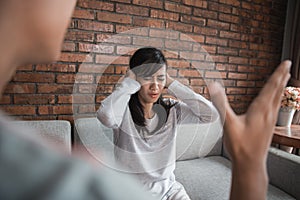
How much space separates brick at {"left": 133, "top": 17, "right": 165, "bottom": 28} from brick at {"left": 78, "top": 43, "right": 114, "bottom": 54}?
0.94 feet

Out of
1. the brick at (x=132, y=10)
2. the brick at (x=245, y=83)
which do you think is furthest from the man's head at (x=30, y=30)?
the brick at (x=245, y=83)

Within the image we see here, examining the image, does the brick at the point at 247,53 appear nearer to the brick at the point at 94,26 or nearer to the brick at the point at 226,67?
the brick at the point at 226,67

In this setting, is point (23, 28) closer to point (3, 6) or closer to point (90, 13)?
point (3, 6)

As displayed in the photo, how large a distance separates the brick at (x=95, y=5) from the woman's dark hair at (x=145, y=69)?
0.65 m

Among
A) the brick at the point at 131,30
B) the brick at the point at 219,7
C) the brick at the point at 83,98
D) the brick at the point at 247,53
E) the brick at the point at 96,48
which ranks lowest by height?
the brick at the point at 83,98

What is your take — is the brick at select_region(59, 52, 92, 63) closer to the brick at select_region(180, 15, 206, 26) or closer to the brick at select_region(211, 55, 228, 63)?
the brick at select_region(180, 15, 206, 26)

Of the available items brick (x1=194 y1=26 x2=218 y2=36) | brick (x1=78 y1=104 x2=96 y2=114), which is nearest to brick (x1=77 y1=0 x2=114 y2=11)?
brick (x1=78 y1=104 x2=96 y2=114)

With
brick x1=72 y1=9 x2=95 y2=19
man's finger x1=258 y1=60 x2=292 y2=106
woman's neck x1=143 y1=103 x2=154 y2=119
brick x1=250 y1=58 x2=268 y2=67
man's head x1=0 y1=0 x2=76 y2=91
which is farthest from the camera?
brick x1=250 y1=58 x2=268 y2=67

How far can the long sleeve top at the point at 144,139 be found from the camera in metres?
1.20

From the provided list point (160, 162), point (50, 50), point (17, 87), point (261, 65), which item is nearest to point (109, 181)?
point (50, 50)

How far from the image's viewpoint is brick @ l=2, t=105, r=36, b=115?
1592 mm

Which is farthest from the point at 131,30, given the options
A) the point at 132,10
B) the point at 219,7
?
the point at 219,7

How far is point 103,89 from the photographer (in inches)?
→ 70.5

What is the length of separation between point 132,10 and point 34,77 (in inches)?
33.4
